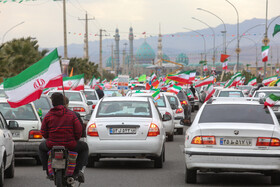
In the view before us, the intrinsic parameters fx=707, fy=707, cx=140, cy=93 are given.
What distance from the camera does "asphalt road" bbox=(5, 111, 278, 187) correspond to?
36.5ft

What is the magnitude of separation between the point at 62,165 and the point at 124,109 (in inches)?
203

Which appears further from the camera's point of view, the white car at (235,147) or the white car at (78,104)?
the white car at (78,104)

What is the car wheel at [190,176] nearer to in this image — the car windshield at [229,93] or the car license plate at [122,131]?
the car license plate at [122,131]

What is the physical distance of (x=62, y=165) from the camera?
344 inches

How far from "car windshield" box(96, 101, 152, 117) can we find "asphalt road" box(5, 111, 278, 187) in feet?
3.39

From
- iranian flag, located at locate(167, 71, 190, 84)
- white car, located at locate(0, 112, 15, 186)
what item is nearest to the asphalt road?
white car, located at locate(0, 112, 15, 186)

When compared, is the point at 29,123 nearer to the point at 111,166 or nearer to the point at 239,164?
the point at 111,166

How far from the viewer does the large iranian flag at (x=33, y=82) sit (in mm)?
11102

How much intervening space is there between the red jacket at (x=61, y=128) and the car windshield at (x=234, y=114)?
2.65 metres

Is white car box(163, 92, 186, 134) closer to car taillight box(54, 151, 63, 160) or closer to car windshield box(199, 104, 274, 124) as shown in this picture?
car windshield box(199, 104, 274, 124)

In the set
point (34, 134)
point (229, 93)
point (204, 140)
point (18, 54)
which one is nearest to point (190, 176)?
point (204, 140)

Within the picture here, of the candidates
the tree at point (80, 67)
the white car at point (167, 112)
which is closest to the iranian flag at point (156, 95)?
the white car at point (167, 112)

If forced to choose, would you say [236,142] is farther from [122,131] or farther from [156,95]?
[156,95]

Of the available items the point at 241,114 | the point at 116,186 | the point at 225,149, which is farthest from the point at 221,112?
the point at 116,186
